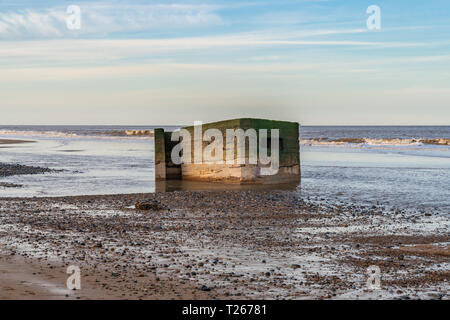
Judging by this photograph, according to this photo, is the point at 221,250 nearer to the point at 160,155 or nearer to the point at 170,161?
the point at 170,161

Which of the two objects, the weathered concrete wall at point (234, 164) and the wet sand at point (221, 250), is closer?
the wet sand at point (221, 250)

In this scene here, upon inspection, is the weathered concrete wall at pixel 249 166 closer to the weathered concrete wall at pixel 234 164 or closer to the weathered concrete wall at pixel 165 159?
the weathered concrete wall at pixel 234 164

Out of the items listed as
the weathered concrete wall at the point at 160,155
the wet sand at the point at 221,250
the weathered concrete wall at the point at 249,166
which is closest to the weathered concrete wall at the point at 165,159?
the weathered concrete wall at the point at 160,155

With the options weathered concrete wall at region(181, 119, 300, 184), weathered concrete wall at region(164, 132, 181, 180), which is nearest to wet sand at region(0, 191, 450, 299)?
weathered concrete wall at region(181, 119, 300, 184)

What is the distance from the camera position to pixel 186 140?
16.9m

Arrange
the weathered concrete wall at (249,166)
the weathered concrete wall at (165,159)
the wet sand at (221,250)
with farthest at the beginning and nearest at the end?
the weathered concrete wall at (165,159)
the weathered concrete wall at (249,166)
the wet sand at (221,250)

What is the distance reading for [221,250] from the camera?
7387mm

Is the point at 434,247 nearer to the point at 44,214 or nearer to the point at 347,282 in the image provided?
the point at 347,282

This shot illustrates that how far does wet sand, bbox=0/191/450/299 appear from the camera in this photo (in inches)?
220

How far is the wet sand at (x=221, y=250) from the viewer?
5.59 m

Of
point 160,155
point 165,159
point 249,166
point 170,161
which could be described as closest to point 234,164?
point 249,166

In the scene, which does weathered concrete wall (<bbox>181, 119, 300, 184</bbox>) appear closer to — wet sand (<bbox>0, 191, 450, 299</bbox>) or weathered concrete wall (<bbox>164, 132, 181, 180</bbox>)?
weathered concrete wall (<bbox>164, 132, 181, 180</bbox>)

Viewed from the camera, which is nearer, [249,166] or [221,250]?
[221,250]
